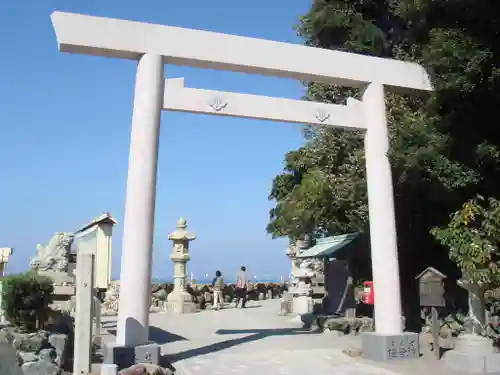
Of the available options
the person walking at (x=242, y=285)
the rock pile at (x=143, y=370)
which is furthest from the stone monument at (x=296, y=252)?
the rock pile at (x=143, y=370)

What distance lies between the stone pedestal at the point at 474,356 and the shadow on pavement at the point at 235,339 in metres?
4.08

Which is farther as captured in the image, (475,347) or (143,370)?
(475,347)

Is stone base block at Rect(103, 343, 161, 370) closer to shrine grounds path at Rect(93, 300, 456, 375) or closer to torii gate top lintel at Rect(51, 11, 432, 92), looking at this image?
shrine grounds path at Rect(93, 300, 456, 375)

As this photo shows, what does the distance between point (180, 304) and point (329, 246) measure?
6.87m

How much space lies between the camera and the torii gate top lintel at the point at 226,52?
8.01 metres

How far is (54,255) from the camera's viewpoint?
10117 mm

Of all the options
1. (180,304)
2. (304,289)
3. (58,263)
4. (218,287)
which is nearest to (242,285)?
(218,287)

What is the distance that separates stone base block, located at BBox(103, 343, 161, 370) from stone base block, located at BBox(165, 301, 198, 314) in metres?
10.9

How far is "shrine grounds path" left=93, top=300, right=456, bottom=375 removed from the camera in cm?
790

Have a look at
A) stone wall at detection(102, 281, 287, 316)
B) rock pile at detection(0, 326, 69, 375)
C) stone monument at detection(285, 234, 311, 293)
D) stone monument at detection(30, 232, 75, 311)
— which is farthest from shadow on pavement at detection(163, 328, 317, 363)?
stone wall at detection(102, 281, 287, 316)

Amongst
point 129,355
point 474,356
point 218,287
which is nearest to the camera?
point 129,355

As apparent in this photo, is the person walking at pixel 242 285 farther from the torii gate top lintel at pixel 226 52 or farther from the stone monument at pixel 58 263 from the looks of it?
the torii gate top lintel at pixel 226 52

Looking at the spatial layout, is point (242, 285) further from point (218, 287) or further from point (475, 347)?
point (475, 347)

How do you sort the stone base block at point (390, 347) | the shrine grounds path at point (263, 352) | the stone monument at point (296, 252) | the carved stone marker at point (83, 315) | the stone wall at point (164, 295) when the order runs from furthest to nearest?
the stone wall at point (164, 295) < the stone monument at point (296, 252) < the stone base block at point (390, 347) < the shrine grounds path at point (263, 352) < the carved stone marker at point (83, 315)
